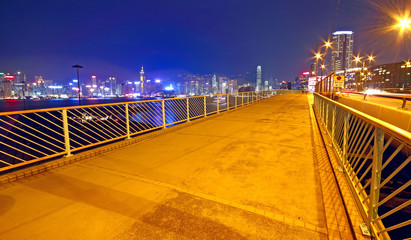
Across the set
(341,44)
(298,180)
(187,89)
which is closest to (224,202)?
(298,180)

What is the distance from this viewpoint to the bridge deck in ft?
7.45

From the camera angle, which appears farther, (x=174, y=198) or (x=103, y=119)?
(x=103, y=119)

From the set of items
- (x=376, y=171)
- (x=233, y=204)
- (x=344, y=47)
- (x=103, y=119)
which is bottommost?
(x=233, y=204)

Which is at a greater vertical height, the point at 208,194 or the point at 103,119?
the point at 103,119

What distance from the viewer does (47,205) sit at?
9.11 feet

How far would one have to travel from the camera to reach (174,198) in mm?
2891

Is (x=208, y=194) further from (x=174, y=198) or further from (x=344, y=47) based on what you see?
(x=344, y=47)

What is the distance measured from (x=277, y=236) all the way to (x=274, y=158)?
2400mm

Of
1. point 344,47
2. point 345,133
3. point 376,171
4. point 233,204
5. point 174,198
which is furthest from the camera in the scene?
point 344,47

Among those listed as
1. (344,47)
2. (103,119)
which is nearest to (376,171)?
(103,119)

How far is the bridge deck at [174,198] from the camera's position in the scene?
227cm

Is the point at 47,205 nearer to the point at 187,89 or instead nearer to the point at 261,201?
the point at 261,201

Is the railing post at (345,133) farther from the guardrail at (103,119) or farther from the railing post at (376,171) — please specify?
the guardrail at (103,119)

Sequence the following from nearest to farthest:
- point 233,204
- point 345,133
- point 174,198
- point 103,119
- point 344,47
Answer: point 233,204
point 174,198
point 345,133
point 103,119
point 344,47
